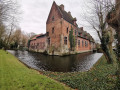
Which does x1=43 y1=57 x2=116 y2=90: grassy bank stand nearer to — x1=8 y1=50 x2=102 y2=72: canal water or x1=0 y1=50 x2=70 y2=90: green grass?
x1=0 y1=50 x2=70 y2=90: green grass


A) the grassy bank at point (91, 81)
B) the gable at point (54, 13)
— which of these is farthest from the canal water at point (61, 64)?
the gable at point (54, 13)

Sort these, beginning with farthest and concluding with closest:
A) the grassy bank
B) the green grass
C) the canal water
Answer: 1. the canal water
2. the grassy bank
3. the green grass

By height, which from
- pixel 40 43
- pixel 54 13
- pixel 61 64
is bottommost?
pixel 61 64

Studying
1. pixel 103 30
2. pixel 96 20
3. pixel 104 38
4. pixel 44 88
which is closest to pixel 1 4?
pixel 44 88

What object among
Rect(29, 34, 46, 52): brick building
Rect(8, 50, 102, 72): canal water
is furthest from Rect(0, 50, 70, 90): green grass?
Rect(29, 34, 46, 52): brick building

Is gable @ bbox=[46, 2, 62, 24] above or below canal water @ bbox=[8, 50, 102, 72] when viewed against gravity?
above

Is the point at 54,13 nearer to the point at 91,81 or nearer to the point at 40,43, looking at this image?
the point at 40,43

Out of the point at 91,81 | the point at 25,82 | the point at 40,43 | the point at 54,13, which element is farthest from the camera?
the point at 40,43

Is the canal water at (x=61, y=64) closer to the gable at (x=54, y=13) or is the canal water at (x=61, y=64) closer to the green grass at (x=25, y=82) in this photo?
the green grass at (x=25, y=82)

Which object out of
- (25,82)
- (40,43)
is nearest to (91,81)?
(25,82)

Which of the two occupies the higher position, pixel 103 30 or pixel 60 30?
pixel 60 30

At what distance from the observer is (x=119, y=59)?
2.48 meters

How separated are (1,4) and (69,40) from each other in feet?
50.3

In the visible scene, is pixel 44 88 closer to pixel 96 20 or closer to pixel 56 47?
pixel 96 20
